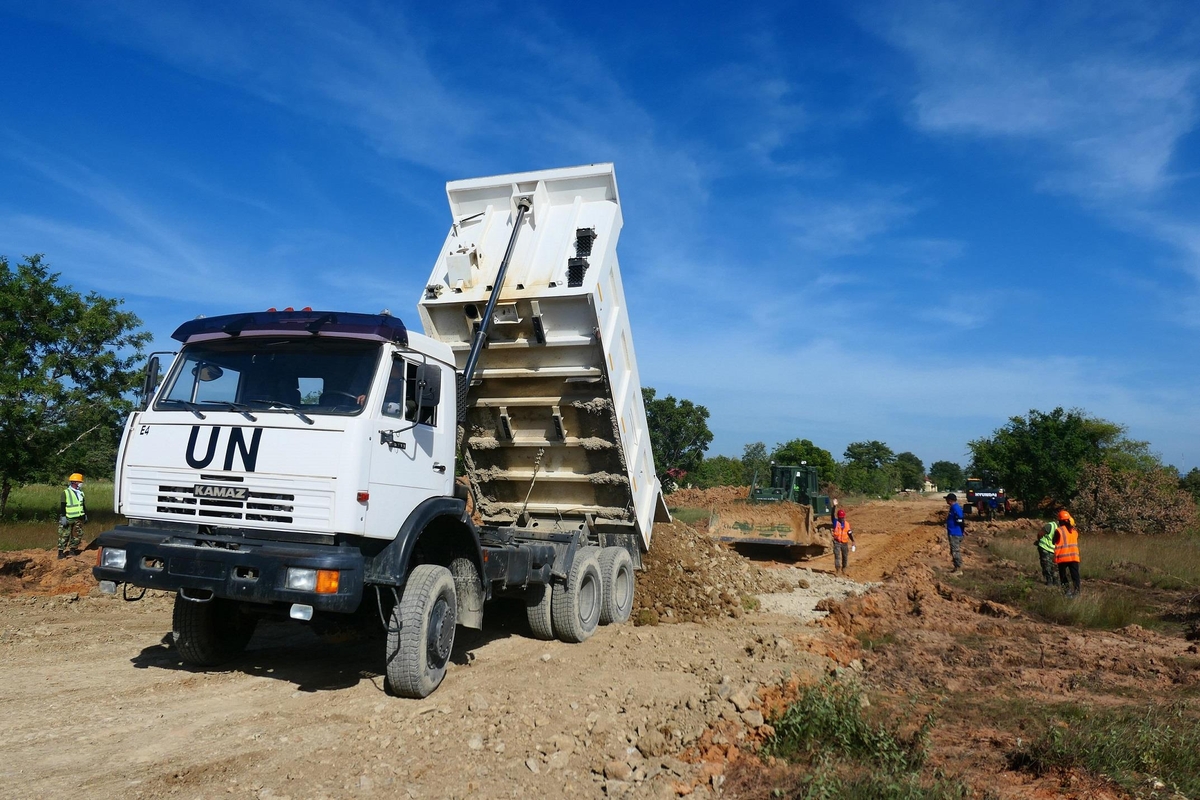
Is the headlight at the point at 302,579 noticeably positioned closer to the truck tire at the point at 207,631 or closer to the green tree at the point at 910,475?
the truck tire at the point at 207,631

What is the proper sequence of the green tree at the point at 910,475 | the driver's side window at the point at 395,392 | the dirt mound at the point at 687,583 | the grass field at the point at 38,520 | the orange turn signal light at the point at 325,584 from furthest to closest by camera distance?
1. the green tree at the point at 910,475
2. the grass field at the point at 38,520
3. the dirt mound at the point at 687,583
4. the driver's side window at the point at 395,392
5. the orange turn signal light at the point at 325,584

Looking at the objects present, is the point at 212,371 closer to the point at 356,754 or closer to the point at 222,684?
the point at 222,684

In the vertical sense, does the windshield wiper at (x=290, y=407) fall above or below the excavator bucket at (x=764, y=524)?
above

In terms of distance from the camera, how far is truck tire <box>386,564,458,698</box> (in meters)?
5.13

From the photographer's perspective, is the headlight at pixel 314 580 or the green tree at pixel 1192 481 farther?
the green tree at pixel 1192 481

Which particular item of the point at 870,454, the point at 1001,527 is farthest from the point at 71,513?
the point at 870,454

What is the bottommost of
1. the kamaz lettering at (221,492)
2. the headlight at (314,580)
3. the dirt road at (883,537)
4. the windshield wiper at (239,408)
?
the dirt road at (883,537)

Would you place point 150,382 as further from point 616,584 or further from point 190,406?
point 616,584

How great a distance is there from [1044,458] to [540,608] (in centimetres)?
3046

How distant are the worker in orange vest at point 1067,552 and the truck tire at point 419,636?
972cm

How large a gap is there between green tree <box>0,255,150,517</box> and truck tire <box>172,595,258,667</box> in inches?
504

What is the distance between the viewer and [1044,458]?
31.4 m

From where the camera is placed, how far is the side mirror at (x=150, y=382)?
5348mm

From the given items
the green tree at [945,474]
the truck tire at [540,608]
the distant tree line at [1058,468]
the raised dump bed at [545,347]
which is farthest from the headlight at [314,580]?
the green tree at [945,474]
